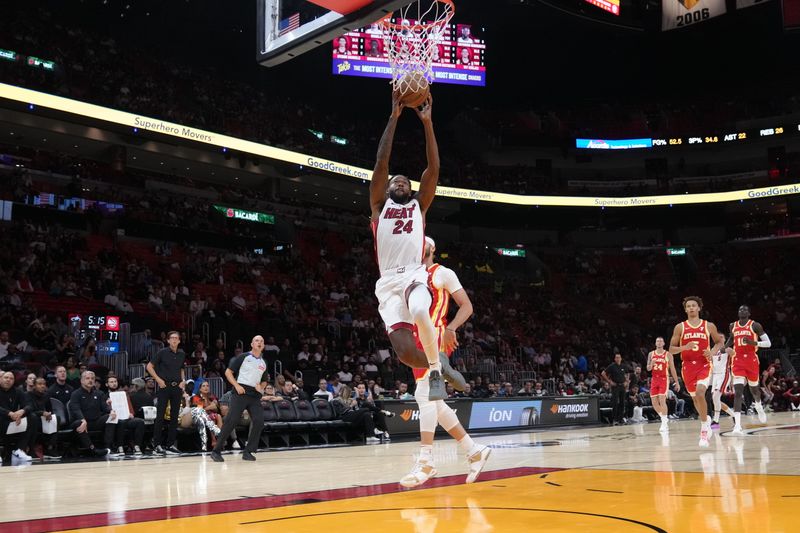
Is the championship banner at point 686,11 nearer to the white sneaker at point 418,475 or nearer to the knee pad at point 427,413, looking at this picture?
the knee pad at point 427,413

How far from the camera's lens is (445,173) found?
3928cm

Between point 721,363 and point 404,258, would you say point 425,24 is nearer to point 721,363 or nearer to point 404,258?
point 404,258

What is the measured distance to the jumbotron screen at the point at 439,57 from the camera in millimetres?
33062

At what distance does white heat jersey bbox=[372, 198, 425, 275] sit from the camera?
20.6 feet

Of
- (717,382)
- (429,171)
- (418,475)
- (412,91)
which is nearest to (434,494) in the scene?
(418,475)

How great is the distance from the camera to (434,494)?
6.02m

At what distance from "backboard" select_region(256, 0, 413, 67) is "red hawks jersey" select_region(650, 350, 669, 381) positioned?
38.6 feet

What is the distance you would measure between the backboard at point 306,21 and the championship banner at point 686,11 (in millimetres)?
16874

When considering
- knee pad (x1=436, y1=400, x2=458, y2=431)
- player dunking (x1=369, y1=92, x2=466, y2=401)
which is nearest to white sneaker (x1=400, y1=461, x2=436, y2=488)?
knee pad (x1=436, y1=400, x2=458, y2=431)

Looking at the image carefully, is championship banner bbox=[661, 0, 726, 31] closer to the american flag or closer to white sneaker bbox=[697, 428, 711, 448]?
white sneaker bbox=[697, 428, 711, 448]

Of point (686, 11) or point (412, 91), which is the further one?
point (686, 11)

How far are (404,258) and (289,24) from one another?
3.83 m

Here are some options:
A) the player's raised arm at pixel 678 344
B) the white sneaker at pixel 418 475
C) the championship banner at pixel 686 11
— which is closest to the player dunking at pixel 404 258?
the white sneaker at pixel 418 475

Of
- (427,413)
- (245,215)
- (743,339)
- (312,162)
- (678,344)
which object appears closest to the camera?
(427,413)
